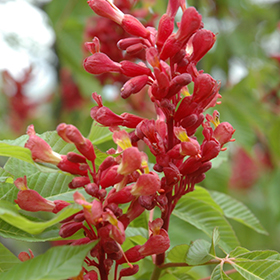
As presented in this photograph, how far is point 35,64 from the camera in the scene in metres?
4.79

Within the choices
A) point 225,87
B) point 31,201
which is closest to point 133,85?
point 31,201

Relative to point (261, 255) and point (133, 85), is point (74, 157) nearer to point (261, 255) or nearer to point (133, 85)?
point (133, 85)

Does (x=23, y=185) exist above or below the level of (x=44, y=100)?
above

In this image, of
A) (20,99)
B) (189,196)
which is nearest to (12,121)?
(20,99)

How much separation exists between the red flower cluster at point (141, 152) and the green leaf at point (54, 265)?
8cm

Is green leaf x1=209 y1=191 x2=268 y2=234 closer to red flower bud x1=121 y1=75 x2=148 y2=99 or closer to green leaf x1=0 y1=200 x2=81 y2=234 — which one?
red flower bud x1=121 y1=75 x2=148 y2=99

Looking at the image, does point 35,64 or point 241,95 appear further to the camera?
point 35,64

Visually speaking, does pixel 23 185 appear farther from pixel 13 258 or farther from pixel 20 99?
pixel 20 99

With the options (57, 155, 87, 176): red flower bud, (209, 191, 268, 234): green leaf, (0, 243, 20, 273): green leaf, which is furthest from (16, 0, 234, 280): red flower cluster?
(209, 191, 268, 234): green leaf

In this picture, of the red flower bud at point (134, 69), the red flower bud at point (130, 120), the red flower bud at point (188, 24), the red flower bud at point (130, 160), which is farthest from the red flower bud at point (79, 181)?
the red flower bud at point (188, 24)

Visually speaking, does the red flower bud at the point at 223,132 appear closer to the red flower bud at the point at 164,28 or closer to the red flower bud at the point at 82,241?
the red flower bud at the point at 164,28

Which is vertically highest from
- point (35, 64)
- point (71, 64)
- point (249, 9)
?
point (249, 9)

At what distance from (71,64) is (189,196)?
1.94 meters

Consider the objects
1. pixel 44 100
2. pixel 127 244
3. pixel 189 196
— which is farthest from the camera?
pixel 44 100
